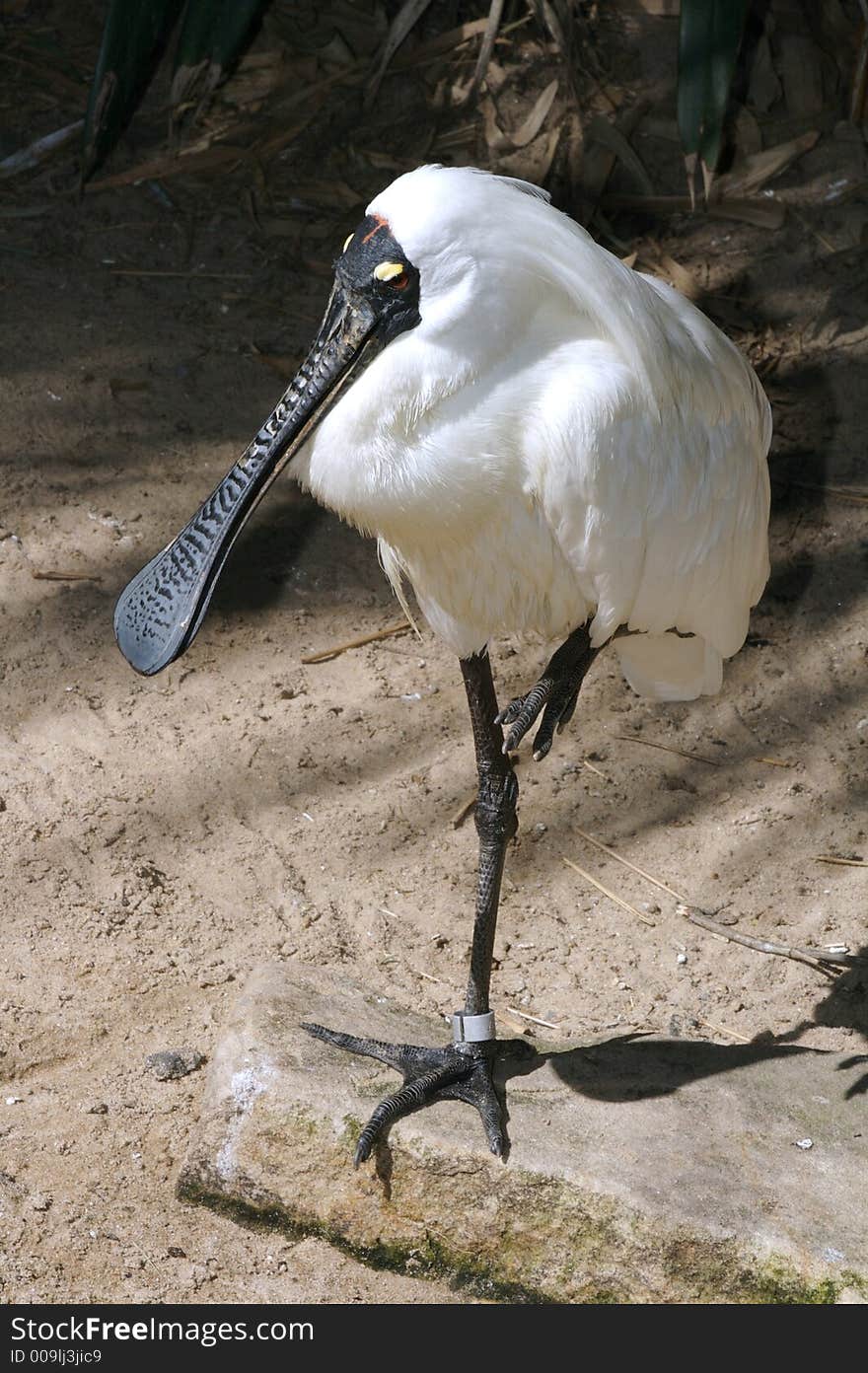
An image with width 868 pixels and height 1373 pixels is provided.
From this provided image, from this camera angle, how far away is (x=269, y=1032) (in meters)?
3.31

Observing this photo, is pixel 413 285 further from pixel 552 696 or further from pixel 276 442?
pixel 552 696

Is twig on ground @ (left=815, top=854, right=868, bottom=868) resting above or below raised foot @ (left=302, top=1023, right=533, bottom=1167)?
below

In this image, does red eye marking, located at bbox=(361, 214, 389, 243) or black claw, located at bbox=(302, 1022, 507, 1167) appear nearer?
red eye marking, located at bbox=(361, 214, 389, 243)

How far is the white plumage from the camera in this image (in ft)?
8.55

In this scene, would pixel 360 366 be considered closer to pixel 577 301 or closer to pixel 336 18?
pixel 577 301

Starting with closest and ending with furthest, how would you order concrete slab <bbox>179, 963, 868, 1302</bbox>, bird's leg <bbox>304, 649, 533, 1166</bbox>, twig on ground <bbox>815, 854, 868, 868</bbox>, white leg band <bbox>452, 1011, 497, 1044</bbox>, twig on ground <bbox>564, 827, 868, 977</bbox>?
concrete slab <bbox>179, 963, 868, 1302</bbox>
bird's leg <bbox>304, 649, 533, 1166</bbox>
white leg band <bbox>452, 1011, 497, 1044</bbox>
twig on ground <bbox>564, 827, 868, 977</bbox>
twig on ground <bbox>815, 854, 868, 868</bbox>

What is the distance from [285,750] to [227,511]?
5.54 feet

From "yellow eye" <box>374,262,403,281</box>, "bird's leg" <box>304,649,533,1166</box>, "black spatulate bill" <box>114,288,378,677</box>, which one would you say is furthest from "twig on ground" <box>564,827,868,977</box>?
"yellow eye" <box>374,262,403,281</box>

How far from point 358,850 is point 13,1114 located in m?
1.24

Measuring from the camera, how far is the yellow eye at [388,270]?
257cm

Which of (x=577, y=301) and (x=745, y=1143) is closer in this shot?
(x=577, y=301)

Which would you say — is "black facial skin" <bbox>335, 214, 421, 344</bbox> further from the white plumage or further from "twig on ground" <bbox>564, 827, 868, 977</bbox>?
"twig on ground" <bbox>564, 827, 868, 977</bbox>

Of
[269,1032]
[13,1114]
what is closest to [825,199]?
[269,1032]

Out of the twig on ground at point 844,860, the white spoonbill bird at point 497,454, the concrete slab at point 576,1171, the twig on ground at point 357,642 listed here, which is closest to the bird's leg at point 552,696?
the white spoonbill bird at point 497,454
